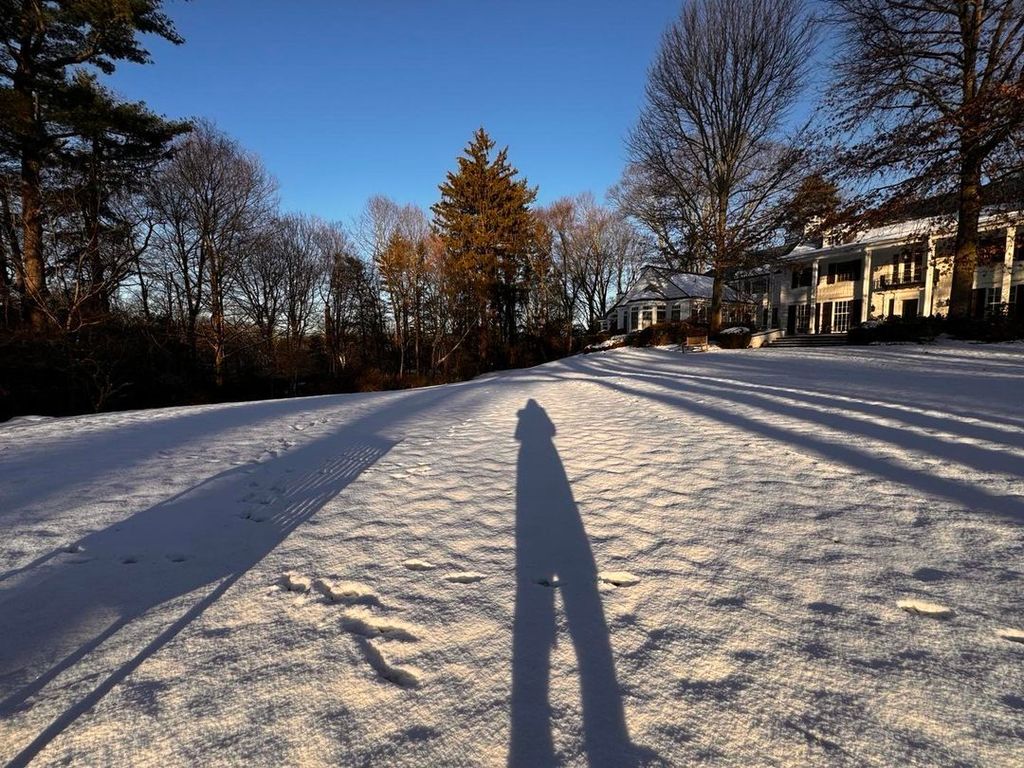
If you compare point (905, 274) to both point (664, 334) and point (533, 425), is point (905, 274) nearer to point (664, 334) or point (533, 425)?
point (664, 334)

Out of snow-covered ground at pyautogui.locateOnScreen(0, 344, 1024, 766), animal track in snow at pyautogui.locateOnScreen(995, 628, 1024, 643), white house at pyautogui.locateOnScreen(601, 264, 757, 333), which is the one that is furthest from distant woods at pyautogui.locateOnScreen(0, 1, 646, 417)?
animal track in snow at pyautogui.locateOnScreen(995, 628, 1024, 643)

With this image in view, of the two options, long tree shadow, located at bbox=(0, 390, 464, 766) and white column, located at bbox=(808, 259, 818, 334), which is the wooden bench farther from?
long tree shadow, located at bbox=(0, 390, 464, 766)

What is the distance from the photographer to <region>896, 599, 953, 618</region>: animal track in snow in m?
2.14

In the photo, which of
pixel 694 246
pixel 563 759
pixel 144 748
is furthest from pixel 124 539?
pixel 694 246

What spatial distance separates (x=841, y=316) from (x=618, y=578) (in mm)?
35672

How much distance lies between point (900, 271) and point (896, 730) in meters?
35.8

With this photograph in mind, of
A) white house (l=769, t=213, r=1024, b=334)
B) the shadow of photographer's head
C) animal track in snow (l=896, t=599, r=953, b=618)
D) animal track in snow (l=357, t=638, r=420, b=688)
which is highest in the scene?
white house (l=769, t=213, r=1024, b=334)

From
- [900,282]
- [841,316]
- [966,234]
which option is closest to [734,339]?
[966,234]

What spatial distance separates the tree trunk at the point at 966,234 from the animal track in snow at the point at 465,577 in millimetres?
17938

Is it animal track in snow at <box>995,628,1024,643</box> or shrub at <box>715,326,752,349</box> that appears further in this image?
shrub at <box>715,326,752,349</box>

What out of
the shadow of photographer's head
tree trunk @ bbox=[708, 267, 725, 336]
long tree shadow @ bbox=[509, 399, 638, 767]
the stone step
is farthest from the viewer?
tree trunk @ bbox=[708, 267, 725, 336]

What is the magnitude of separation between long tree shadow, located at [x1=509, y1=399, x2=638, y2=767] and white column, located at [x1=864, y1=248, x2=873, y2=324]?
111ft

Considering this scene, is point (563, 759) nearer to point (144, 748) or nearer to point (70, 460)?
point (144, 748)

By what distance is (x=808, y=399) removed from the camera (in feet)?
22.9
